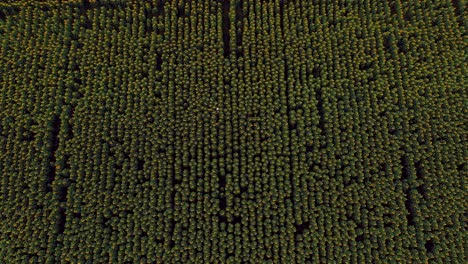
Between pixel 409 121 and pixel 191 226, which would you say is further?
pixel 409 121

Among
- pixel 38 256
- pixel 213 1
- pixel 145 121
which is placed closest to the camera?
pixel 38 256

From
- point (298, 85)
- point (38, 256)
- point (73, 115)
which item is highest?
point (298, 85)

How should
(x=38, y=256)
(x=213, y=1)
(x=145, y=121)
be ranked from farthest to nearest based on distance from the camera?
(x=213, y=1) → (x=145, y=121) → (x=38, y=256)

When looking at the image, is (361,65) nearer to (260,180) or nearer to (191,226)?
(260,180)

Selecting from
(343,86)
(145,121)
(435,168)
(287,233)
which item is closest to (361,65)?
(343,86)

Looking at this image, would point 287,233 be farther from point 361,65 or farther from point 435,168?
point 361,65

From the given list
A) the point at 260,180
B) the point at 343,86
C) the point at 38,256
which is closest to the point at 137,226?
the point at 38,256

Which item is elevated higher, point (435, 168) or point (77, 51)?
point (77, 51)
